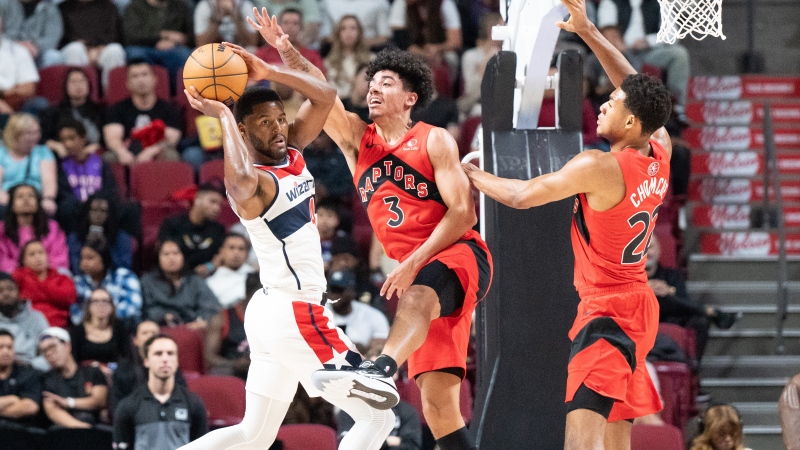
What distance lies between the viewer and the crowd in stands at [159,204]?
29.3ft

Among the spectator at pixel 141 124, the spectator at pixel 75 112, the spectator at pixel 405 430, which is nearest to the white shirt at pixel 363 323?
the spectator at pixel 405 430

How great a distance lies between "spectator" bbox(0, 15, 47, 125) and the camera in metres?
11.5

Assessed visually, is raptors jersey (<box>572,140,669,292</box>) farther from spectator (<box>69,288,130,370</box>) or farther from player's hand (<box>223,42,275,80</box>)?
spectator (<box>69,288,130,370</box>)

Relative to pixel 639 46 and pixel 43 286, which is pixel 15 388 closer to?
pixel 43 286

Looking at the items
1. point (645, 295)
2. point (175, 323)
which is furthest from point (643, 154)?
point (175, 323)

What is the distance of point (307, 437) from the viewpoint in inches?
323

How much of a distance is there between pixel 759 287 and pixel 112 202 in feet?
18.8

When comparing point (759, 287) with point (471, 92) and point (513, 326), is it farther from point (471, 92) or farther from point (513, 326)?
point (513, 326)

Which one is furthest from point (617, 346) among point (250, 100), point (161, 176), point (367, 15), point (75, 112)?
point (367, 15)

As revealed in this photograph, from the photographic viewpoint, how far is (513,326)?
6.83m

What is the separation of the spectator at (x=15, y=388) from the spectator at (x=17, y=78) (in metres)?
3.34

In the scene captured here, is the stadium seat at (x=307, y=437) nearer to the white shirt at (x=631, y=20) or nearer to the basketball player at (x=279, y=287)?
the basketball player at (x=279, y=287)

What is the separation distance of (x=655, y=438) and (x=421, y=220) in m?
2.95

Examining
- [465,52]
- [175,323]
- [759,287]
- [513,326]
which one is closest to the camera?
[513,326]
